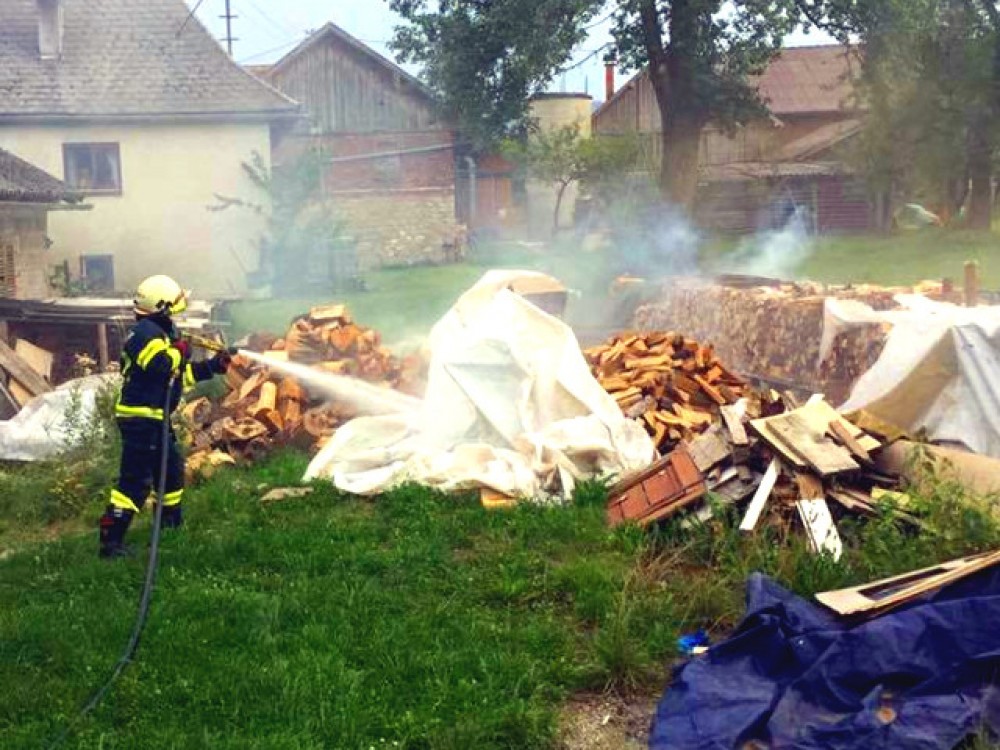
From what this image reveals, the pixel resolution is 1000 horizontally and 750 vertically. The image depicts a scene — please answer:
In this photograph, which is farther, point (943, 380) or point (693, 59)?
point (693, 59)

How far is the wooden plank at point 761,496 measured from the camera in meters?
6.38

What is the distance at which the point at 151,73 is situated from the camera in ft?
93.4

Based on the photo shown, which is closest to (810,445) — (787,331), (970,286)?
(970,286)

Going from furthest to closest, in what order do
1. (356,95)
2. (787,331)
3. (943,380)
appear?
(356,95)
(787,331)
(943,380)

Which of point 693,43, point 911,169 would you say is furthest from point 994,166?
point 693,43

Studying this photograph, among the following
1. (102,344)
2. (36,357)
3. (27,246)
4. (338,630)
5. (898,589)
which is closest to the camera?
(898,589)

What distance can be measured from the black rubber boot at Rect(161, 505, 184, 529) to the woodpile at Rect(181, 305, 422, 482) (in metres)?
1.63

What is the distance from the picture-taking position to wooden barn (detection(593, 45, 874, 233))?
135 feet

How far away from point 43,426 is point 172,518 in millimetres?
3400

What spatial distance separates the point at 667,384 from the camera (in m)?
9.27

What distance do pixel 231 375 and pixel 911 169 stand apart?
24.5m

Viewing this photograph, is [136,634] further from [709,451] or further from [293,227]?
[293,227]

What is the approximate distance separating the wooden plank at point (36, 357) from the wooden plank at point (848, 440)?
9372mm

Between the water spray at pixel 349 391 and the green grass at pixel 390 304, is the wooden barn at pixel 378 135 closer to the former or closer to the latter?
the green grass at pixel 390 304
